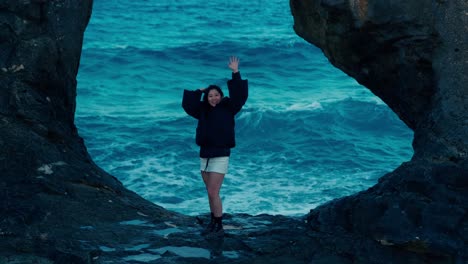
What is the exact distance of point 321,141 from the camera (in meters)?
21.7

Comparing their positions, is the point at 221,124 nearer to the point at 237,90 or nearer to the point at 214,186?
the point at 237,90

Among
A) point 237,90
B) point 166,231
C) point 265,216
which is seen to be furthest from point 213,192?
point 265,216

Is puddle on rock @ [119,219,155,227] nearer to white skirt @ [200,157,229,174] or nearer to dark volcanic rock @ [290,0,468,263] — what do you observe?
white skirt @ [200,157,229,174]

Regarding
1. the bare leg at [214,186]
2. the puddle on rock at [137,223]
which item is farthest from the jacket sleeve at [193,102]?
the puddle on rock at [137,223]

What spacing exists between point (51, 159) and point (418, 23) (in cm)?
477

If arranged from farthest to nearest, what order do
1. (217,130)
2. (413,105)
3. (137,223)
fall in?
(413,105) → (137,223) → (217,130)

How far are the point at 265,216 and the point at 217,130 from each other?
104 inches

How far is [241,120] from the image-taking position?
75.8 ft

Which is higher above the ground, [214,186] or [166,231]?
[214,186]

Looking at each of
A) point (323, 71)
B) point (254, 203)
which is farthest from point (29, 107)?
point (323, 71)

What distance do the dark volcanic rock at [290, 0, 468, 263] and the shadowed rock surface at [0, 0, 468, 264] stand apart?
0.04 ft

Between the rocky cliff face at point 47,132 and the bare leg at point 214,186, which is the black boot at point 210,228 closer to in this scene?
the bare leg at point 214,186

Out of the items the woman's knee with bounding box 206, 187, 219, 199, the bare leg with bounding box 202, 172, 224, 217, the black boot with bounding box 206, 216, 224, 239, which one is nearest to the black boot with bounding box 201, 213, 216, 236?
the black boot with bounding box 206, 216, 224, 239

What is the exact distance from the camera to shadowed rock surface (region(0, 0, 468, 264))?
26.8 ft
